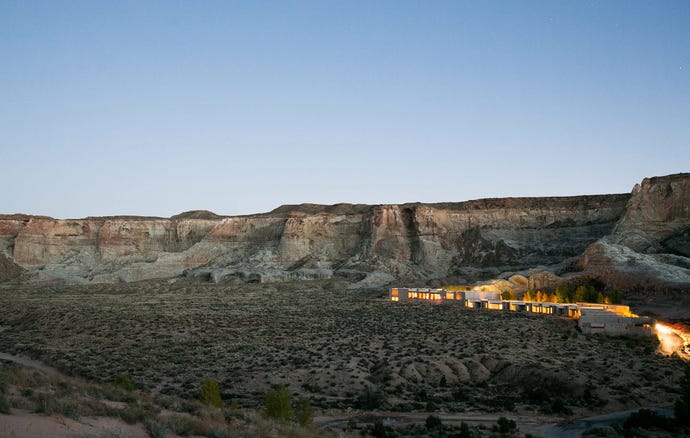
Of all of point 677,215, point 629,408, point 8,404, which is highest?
point 677,215

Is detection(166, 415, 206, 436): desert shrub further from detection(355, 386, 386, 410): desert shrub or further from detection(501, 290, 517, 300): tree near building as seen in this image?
detection(501, 290, 517, 300): tree near building

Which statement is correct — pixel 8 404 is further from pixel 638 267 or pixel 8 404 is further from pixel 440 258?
pixel 440 258

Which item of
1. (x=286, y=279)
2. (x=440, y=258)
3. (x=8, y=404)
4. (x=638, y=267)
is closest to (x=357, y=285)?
(x=286, y=279)

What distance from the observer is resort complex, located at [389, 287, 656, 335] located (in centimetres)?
3203

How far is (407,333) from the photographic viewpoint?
32188 mm

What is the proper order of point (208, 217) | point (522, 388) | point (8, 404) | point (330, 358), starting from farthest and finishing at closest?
point (208, 217) < point (330, 358) < point (522, 388) < point (8, 404)

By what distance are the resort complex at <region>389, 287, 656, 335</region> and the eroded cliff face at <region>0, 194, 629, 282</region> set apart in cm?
2048

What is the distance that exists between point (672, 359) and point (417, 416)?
1499cm

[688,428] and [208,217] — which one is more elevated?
[208,217]

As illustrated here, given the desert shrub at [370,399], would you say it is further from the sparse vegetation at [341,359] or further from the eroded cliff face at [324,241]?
the eroded cliff face at [324,241]

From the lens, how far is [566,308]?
38.0 meters

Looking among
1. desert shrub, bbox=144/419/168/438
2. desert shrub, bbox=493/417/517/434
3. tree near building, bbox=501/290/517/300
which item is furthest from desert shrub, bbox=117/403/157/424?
tree near building, bbox=501/290/517/300

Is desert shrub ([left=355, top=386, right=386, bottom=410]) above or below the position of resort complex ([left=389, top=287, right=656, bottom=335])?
below

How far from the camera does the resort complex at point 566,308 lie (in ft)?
105
